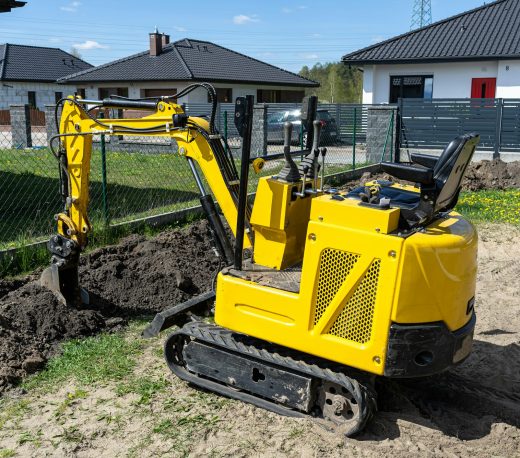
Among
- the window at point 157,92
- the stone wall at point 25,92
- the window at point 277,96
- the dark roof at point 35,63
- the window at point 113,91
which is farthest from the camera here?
the dark roof at point 35,63

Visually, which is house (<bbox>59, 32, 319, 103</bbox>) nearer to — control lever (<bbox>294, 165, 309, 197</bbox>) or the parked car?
the parked car

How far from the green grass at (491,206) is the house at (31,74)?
3386cm

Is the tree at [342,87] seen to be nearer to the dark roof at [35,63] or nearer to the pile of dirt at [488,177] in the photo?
the dark roof at [35,63]

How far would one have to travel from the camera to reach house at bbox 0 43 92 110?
4059 cm

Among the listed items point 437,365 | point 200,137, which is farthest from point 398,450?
point 200,137

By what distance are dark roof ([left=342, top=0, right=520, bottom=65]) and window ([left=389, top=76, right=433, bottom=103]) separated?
3.23ft

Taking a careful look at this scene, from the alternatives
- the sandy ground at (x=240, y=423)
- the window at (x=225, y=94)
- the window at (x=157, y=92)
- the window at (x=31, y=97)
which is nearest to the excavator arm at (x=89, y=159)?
the sandy ground at (x=240, y=423)

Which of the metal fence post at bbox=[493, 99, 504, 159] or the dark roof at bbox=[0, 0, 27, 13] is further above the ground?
the dark roof at bbox=[0, 0, 27, 13]

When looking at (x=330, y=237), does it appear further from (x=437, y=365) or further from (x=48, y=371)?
(x=48, y=371)

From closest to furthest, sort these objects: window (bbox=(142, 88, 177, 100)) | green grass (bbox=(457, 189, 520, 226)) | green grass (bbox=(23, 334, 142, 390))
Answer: green grass (bbox=(23, 334, 142, 390))
green grass (bbox=(457, 189, 520, 226))
window (bbox=(142, 88, 177, 100))

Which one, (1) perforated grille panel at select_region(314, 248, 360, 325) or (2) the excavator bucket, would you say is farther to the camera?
(2) the excavator bucket

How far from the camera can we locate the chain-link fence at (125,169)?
31.2ft

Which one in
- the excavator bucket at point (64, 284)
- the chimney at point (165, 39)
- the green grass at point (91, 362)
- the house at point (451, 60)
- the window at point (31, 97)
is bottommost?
the green grass at point (91, 362)

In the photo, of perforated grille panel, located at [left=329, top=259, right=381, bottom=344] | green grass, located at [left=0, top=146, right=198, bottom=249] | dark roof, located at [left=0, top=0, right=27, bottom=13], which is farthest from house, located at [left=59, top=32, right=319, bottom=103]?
perforated grille panel, located at [left=329, top=259, right=381, bottom=344]
